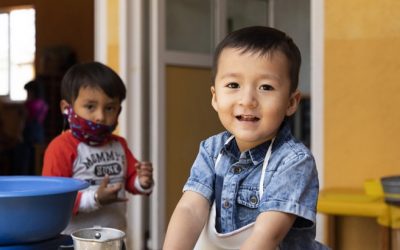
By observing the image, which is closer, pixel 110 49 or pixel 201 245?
pixel 201 245

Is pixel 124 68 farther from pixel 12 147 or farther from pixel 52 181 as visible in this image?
pixel 12 147

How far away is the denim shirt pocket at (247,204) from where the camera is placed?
104cm

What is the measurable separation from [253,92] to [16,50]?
5.95m

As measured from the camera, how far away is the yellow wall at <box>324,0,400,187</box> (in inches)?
96.0

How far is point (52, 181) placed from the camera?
1.26 meters

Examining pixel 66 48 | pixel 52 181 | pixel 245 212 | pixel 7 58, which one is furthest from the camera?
pixel 7 58

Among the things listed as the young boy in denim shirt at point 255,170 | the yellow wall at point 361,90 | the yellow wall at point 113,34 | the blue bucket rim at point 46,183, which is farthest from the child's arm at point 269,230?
the yellow wall at point 113,34

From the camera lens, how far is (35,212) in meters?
1.08

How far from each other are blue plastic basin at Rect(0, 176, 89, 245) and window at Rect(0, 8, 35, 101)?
213 inches

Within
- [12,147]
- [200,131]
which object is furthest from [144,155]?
[12,147]

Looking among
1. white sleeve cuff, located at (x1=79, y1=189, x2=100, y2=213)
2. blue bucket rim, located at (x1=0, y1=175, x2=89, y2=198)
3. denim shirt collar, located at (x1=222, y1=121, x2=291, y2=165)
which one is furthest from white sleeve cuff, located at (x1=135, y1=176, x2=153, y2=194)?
denim shirt collar, located at (x1=222, y1=121, x2=291, y2=165)

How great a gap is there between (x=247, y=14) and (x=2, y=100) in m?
3.50

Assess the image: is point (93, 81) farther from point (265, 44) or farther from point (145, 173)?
point (265, 44)

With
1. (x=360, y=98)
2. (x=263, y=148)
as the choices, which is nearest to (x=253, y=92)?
(x=263, y=148)
